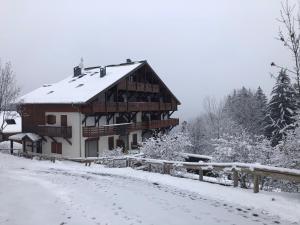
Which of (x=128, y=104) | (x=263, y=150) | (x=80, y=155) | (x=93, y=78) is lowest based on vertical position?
(x=80, y=155)

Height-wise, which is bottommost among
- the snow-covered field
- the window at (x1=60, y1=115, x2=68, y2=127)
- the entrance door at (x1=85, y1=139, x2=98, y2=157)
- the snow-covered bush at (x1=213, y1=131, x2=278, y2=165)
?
the entrance door at (x1=85, y1=139, x2=98, y2=157)

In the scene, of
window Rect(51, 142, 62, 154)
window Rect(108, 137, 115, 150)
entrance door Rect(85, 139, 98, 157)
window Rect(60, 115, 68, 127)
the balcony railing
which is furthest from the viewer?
window Rect(108, 137, 115, 150)

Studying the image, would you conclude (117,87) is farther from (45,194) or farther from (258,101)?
(258,101)

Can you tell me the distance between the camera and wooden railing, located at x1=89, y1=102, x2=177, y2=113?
1359 inches

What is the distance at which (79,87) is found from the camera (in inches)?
1478

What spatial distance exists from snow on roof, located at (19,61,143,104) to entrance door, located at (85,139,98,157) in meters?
4.76

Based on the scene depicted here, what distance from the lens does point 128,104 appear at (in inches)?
1533

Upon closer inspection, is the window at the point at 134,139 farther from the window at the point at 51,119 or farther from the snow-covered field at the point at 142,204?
the snow-covered field at the point at 142,204

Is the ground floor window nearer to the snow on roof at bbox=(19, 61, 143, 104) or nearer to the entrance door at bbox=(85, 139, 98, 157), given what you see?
the entrance door at bbox=(85, 139, 98, 157)

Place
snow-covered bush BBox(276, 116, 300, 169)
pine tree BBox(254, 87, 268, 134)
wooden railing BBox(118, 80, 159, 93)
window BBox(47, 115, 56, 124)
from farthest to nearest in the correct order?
pine tree BBox(254, 87, 268, 134) < wooden railing BBox(118, 80, 159, 93) < window BBox(47, 115, 56, 124) < snow-covered bush BBox(276, 116, 300, 169)

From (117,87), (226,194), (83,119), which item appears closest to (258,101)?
(117,87)

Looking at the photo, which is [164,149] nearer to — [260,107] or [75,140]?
[75,140]

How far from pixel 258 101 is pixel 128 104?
28.9 metres

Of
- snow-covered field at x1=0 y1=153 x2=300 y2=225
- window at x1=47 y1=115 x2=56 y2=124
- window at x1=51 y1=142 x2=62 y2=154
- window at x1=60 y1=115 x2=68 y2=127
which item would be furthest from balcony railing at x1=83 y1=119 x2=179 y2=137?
snow-covered field at x1=0 y1=153 x2=300 y2=225
